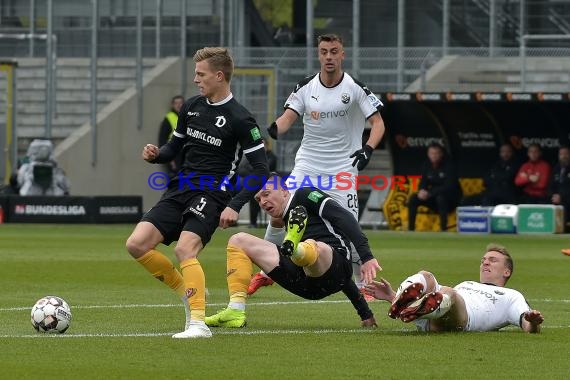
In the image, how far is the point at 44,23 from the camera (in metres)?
36.4

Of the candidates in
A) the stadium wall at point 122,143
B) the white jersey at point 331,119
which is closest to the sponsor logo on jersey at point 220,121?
the white jersey at point 331,119

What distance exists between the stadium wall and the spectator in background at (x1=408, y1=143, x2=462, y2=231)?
8.50 m

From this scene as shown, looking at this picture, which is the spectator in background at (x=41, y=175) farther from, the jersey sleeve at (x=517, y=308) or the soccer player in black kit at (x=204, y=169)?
the jersey sleeve at (x=517, y=308)

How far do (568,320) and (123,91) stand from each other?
82.7 ft

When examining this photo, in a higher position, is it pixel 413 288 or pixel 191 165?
pixel 191 165

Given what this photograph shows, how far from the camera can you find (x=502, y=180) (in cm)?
2727

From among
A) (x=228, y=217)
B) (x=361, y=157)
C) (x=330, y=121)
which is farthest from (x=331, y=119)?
(x=228, y=217)

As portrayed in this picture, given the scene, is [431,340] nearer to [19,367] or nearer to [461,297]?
[461,297]

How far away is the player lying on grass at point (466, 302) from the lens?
9.34 meters

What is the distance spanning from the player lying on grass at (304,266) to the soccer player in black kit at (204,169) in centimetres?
29

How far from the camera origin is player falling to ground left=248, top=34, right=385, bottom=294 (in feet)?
42.5

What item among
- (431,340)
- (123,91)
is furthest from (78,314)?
(123,91)

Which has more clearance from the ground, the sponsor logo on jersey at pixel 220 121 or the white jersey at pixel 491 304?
the sponsor logo on jersey at pixel 220 121

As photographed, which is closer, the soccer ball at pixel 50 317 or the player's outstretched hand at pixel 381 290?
the soccer ball at pixel 50 317
